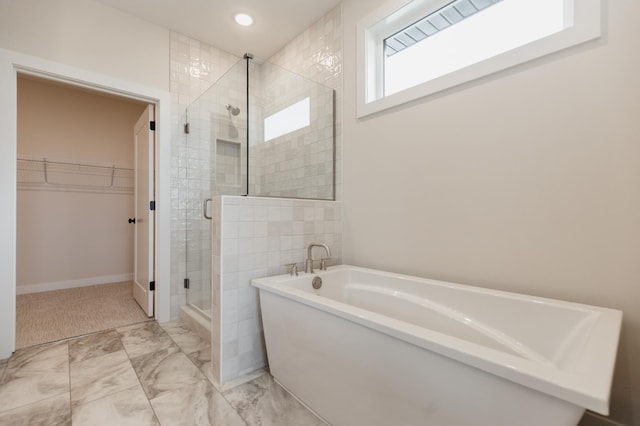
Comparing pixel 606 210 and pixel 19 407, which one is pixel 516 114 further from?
pixel 19 407

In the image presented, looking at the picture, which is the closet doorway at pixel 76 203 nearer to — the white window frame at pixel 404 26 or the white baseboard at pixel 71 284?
the white baseboard at pixel 71 284

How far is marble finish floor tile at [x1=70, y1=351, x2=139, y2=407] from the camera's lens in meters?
1.55

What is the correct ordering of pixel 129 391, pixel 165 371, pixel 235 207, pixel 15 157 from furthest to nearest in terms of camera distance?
pixel 15 157 < pixel 165 371 < pixel 235 207 < pixel 129 391

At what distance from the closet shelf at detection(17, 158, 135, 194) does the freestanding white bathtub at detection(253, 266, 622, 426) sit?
3.71 meters

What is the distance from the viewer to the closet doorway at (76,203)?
3.27 meters

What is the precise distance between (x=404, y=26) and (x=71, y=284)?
15.9 feet

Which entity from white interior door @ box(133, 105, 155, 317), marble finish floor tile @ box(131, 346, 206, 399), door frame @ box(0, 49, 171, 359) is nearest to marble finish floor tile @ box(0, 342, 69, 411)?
door frame @ box(0, 49, 171, 359)

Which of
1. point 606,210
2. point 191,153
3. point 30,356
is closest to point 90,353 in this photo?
point 30,356

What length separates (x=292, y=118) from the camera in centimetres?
256

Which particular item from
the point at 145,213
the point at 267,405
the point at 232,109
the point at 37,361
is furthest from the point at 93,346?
the point at 232,109

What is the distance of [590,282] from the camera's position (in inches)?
50.8

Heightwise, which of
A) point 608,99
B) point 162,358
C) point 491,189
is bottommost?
point 162,358

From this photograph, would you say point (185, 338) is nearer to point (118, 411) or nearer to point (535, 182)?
point (118, 411)

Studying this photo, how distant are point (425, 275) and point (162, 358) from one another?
184cm
